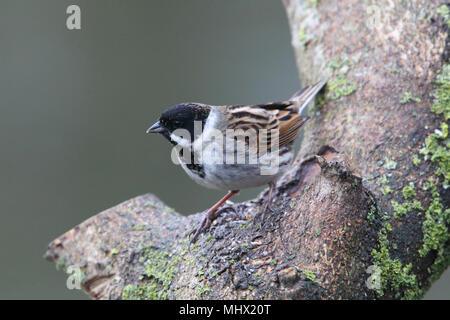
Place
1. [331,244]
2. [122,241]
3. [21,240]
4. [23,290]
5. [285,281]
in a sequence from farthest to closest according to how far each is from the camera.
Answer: [21,240] → [23,290] → [122,241] → [331,244] → [285,281]

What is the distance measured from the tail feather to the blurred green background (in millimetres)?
2875

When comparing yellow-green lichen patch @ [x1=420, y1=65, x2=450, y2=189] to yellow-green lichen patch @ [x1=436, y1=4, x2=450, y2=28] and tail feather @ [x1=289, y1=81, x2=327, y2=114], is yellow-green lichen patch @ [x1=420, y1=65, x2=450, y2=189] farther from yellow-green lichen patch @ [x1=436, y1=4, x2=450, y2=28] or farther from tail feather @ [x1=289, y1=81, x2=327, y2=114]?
tail feather @ [x1=289, y1=81, x2=327, y2=114]

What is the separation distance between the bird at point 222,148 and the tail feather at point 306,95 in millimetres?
445

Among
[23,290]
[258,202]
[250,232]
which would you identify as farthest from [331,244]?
[23,290]

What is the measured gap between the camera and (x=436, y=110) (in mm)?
3684

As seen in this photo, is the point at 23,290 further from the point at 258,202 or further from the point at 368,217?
the point at 368,217

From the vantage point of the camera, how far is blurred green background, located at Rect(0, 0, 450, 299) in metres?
7.18

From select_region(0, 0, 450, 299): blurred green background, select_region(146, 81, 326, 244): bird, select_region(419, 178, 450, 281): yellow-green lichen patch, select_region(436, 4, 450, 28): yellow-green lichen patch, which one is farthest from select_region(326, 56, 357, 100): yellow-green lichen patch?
select_region(0, 0, 450, 299): blurred green background

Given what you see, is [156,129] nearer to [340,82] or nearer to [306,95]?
[306,95]

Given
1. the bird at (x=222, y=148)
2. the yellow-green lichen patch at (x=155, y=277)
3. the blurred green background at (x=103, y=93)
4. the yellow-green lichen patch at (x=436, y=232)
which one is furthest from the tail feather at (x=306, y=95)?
the blurred green background at (x=103, y=93)

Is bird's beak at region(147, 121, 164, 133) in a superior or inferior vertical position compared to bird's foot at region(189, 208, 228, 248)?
superior

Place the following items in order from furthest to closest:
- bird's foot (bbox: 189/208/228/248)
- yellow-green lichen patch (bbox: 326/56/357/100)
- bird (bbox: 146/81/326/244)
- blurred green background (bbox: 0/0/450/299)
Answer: blurred green background (bbox: 0/0/450/299) → yellow-green lichen patch (bbox: 326/56/357/100) → bird (bbox: 146/81/326/244) → bird's foot (bbox: 189/208/228/248)

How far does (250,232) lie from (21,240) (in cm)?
485

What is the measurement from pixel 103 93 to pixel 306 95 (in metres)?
4.56
